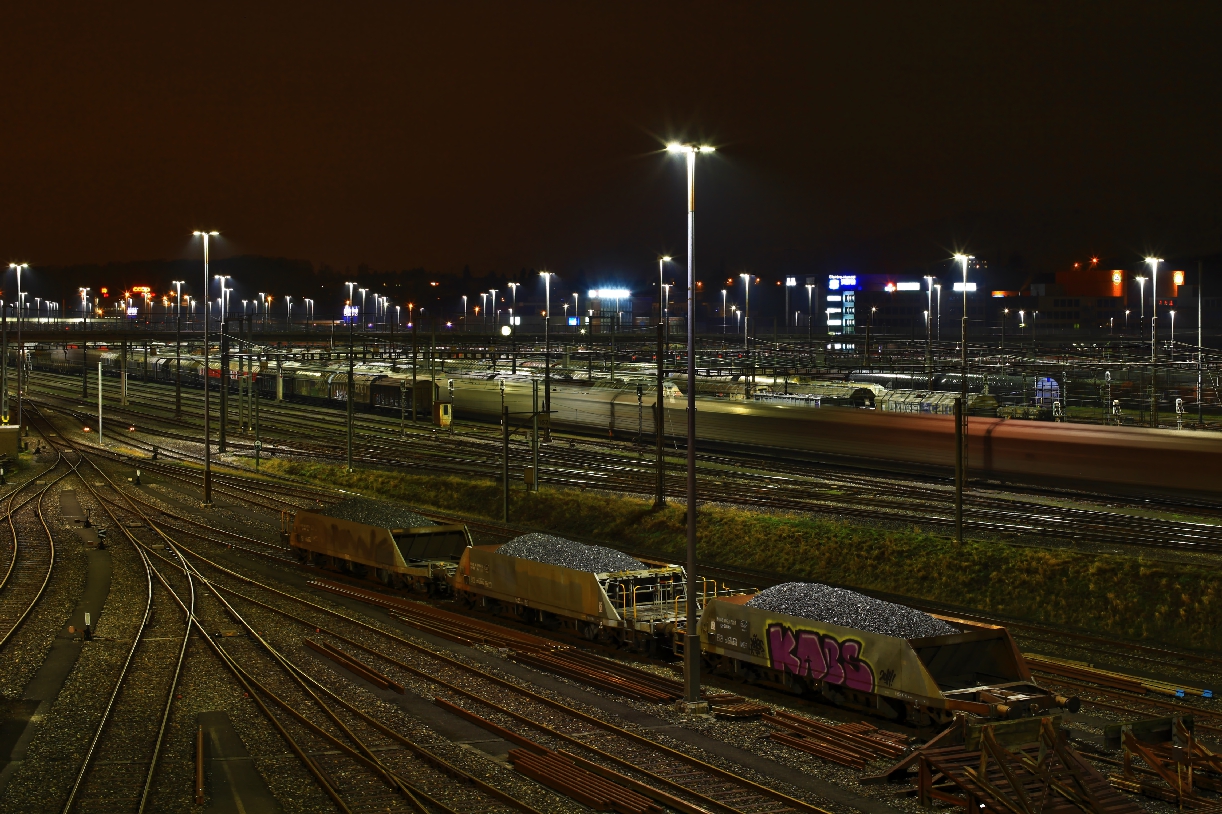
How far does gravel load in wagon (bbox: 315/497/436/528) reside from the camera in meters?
27.3

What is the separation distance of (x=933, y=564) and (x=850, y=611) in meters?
10.9

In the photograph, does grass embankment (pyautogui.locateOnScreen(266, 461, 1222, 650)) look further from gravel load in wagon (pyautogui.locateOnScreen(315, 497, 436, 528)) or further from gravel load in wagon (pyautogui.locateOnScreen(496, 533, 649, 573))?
gravel load in wagon (pyautogui.locateOnScreen(496, 533, 649, 573))

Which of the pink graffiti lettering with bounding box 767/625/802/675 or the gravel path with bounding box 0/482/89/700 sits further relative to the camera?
the gravel path with bounding box 0/482/89/700

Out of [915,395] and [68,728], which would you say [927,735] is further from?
[915,395]

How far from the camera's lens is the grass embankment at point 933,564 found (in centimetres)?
2294

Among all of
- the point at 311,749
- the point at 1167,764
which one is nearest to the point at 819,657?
the point at 1167,764

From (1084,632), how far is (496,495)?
2202 cm

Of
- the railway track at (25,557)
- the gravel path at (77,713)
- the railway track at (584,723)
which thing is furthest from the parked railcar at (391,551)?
the railway track at (25,557)

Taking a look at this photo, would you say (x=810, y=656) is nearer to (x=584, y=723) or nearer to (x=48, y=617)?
(x=584, y=723)

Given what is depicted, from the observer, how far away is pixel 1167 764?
13688mm

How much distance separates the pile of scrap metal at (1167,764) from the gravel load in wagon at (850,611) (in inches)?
117

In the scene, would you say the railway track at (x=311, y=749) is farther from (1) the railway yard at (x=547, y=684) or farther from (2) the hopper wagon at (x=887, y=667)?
(2) the hopper wagon at (x=887, y=667)

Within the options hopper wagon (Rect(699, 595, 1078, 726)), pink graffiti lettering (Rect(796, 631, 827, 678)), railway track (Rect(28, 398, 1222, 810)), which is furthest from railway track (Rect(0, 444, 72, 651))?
pink graffiti lettering (Rect(796, 631, 827, 678))

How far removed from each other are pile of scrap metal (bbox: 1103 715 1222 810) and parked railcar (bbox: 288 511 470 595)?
1491 centimetres
